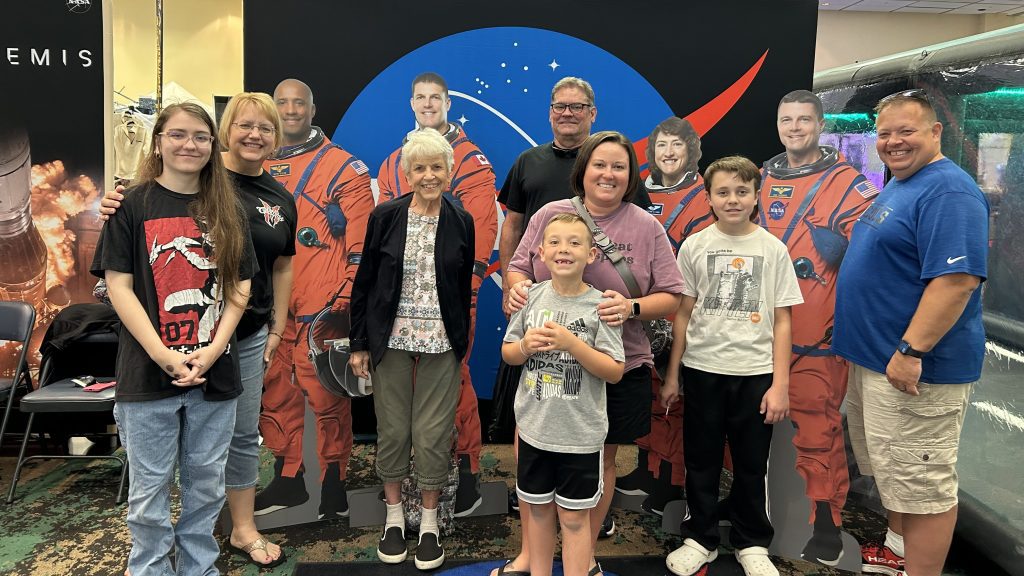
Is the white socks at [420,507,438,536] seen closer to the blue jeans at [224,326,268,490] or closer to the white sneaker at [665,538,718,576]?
the blue jeans at [224,326,268,490]

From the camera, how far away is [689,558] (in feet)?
8.69

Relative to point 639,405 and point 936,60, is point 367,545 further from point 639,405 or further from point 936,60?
point 936,60

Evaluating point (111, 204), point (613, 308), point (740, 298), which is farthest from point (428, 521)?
point (111, 204)

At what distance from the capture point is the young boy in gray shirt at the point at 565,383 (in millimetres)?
2045

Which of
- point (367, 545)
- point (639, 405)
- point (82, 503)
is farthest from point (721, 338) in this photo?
point (82, 503)

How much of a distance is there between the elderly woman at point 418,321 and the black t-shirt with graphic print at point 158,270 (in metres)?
0.70

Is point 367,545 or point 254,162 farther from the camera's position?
point 367,545

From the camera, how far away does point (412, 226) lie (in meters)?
2.53

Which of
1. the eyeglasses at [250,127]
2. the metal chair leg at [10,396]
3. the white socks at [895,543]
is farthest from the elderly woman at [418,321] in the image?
the metal chair leg at [10,396]

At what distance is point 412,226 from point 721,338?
4.35 ft

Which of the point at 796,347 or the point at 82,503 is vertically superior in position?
the point at 796,347

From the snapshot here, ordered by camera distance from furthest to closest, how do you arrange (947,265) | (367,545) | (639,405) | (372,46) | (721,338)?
(372,46) < (367,545) < (721,338) < (639,405) < (947,265)

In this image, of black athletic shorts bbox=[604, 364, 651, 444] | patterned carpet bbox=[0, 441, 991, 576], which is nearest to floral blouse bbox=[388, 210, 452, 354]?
black athletic shorts bbox=[604, 364, 651, 444]

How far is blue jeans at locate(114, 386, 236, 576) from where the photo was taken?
6.34ft
